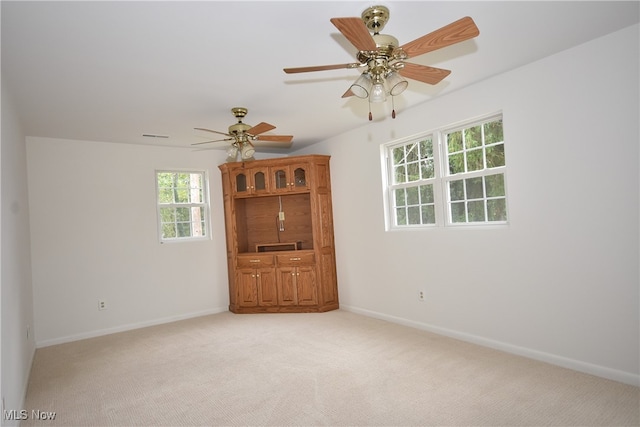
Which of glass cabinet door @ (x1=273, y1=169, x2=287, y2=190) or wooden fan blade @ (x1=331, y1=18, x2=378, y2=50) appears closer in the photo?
wooden fan blade @ (x1=331, y1=18, x2=378, y2=50)

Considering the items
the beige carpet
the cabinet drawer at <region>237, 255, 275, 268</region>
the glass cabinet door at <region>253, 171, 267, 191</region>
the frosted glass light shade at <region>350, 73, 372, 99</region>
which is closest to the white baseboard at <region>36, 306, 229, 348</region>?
the beige carpet

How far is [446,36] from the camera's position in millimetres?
1929

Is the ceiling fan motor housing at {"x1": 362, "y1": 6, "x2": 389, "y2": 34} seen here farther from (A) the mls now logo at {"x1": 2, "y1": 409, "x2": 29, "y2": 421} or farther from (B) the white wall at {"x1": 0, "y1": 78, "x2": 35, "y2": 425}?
(A) the mls now logo at {"x1": 2, "y1": 409, "x2": 29, "y2": 421}

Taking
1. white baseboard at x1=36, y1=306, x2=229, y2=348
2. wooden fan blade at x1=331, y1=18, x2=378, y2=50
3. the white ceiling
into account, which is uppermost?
the white ceiling

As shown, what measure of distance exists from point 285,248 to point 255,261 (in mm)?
487

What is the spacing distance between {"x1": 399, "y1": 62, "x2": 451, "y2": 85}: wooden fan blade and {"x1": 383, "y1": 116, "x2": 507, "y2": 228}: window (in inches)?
59.9

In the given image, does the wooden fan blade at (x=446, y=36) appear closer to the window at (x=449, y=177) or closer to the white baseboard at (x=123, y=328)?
the window at (x=449, y=177)

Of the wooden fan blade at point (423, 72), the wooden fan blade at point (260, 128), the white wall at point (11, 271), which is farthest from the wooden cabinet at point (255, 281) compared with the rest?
the wooden fan blade at point (423, 72)

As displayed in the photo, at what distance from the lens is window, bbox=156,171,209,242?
5.59 metres

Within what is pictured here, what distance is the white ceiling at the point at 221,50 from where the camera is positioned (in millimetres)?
2205

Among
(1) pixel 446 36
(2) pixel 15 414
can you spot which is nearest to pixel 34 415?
(2) pixel 15 414

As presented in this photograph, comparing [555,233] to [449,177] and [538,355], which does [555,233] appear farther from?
[449,177]

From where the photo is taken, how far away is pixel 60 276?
4.75 metres

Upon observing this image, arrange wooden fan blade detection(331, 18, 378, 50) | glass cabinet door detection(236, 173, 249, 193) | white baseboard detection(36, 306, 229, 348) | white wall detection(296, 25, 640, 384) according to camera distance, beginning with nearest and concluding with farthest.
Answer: wooden fan blade detection(331, 18, 378, 50), white wall detection(296, 25, 640, 384), white baseboard detection(36, 306, 229, 348), glass cabinet door detection(236, 173, 249, 193)
